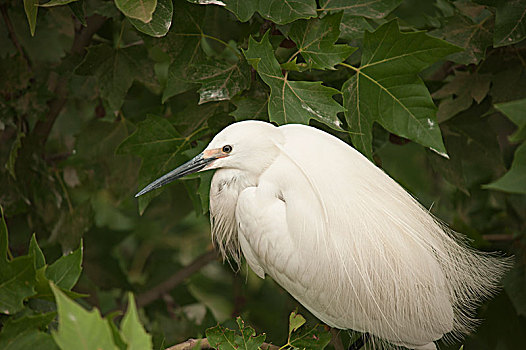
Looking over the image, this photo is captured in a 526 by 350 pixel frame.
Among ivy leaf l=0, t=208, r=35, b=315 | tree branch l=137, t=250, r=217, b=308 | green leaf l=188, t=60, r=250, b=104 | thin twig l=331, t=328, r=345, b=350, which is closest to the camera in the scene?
ivy leaf l=0, t=208, r=35, b=315

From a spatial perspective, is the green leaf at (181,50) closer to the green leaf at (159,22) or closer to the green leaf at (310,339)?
the green leaf at (159,22)

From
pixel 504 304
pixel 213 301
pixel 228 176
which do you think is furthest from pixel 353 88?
pixel 213 301

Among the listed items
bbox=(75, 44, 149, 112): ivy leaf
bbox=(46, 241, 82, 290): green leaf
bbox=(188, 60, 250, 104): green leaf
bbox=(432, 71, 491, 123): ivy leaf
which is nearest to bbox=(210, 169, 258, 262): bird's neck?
bbox=(188, 60, 250, 104): green leaf

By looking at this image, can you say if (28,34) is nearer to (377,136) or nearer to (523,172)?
(377,136)

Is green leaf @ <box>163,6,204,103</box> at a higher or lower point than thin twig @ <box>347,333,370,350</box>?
higher

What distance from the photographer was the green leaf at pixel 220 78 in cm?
92

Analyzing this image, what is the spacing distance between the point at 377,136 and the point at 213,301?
4.57 ft

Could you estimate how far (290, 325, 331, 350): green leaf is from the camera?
32.3 inches

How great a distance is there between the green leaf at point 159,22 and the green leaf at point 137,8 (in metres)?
0.05

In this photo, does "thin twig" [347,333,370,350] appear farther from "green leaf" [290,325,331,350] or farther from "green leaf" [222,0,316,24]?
"green leaf" [222,0,316,24]

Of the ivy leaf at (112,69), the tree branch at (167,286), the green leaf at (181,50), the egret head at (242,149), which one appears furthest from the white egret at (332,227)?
the tree branch at (167,286)

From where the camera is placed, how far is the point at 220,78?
0.94m

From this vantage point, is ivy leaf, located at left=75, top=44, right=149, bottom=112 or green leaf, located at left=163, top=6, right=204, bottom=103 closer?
green leaf, located at left=163, top=6, right=204, bottom=103

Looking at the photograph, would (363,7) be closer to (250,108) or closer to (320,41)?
(320,41)
